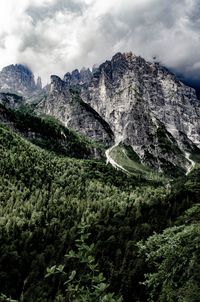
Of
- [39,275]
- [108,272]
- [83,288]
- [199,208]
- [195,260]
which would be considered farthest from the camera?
[108,272]

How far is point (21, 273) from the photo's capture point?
579ft

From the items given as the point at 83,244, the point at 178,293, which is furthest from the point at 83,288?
the point at 178,293

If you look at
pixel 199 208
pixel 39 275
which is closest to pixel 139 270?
pixel 39 275

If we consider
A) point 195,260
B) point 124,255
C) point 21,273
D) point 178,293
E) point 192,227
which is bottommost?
point 21,273

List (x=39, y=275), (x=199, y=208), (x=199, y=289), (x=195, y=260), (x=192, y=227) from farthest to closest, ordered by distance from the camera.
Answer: (x=39, y=275) < (x=199, y=208) < (x=192, y=227) < (x=195, y=260) < (x=199, y=289)

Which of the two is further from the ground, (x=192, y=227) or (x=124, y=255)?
(x=192, y=227)

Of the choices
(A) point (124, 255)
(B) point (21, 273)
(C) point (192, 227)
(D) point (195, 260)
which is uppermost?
(C) point (192, 227)

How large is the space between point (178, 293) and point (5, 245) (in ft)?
618

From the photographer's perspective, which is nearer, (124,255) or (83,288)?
(83,288)

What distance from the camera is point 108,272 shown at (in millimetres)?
186000

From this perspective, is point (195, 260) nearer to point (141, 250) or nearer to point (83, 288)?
point (141, 250)

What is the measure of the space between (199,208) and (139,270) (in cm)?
16665

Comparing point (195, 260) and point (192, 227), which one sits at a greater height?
point (192, 227)

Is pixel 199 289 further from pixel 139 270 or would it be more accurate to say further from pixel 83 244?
pixel 139 270
